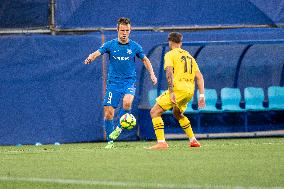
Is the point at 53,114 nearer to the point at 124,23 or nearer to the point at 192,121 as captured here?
the point at 192,121

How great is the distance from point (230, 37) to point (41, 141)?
5.27m

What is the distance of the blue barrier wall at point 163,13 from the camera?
23.4 m

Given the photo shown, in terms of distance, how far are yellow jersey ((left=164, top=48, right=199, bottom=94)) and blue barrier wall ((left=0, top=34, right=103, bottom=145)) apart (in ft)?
18.1

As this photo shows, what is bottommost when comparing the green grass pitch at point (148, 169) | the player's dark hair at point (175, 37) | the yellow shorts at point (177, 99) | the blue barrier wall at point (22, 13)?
the green grass pitch at point (148, 169)

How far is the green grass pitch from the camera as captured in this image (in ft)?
33.9

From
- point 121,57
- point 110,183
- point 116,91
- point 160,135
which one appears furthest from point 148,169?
point 121,57

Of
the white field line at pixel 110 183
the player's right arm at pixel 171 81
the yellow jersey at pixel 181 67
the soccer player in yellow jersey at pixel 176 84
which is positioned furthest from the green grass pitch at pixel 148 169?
the yellow jersey at pixel 181 67

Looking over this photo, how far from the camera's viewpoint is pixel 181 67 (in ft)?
57.6

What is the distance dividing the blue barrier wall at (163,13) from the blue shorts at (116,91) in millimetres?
4876

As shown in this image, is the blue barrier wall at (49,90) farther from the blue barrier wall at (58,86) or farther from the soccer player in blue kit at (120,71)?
the soccer player in blue kit at (120,71)

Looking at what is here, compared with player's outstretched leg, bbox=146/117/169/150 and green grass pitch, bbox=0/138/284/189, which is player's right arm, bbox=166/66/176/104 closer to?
player's outstretched leg, bbox=146/117/169/150

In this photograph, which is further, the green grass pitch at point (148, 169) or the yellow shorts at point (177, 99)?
the yellow shorts at point (177, 99)

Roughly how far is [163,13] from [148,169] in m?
12.1

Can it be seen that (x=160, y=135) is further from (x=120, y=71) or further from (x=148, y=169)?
(x=148, y=169)
